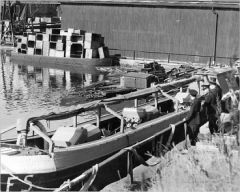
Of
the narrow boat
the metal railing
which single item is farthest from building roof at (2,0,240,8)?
the narrow boat

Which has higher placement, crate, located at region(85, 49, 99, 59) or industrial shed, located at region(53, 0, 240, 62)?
industrial shed, located at region(53, 0, 240, 62)

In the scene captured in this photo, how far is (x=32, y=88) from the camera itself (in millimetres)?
30672

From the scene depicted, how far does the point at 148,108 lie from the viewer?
14617mm

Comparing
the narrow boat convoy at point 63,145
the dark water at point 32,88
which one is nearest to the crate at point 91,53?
the dark water at point 32,88

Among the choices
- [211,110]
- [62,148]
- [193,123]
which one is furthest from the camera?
[193,123]

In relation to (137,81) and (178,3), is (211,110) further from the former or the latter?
(178,3)

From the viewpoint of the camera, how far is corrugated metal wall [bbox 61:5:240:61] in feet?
120

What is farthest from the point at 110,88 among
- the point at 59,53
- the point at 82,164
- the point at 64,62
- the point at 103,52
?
the point at 59,53

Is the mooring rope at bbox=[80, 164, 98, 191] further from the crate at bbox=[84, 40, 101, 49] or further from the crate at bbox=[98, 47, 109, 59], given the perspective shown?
the crate at bbox=[84, 40, 101, 49]

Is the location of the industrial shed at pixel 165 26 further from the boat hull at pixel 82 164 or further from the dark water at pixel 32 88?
the boat hull at pixel 82 164

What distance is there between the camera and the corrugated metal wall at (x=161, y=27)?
36594mm

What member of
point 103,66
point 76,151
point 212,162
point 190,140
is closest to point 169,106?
point 190,140

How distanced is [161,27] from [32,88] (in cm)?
1360

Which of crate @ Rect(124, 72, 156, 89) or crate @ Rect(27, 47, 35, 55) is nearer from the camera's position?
crate @ Rect(124, 72, 156, 89)
